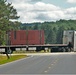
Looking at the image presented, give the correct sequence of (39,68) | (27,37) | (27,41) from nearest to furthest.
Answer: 1. (39,68)
2. (27,37)
3. (27,41)

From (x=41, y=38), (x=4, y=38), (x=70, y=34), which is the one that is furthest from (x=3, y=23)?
(x=70, y=34)

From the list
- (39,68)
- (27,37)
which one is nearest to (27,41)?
(27,37)

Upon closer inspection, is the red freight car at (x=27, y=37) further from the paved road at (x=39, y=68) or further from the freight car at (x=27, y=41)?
the paved road at (x=39, y=68)

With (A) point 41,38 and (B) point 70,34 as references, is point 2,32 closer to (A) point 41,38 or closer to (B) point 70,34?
(A) point 41,38

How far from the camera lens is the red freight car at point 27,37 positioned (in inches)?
3086

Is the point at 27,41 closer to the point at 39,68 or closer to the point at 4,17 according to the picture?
the point at 4,17

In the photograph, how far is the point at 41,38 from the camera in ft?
258

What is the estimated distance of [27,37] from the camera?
7962 centimetres

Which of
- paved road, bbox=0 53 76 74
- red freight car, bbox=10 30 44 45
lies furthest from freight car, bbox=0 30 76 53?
paved road, bbox=0 53 76 74

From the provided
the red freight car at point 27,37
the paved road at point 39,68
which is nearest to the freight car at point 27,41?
the red freight car at point 27,37

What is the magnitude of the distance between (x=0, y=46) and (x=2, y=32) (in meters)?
3.57

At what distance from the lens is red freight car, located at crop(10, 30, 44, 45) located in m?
78.4

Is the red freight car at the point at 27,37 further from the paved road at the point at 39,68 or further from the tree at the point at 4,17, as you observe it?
the paved road at the point at 39,68

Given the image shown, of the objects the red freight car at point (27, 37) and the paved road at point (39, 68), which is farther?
the red freight car at point (27, 37)
